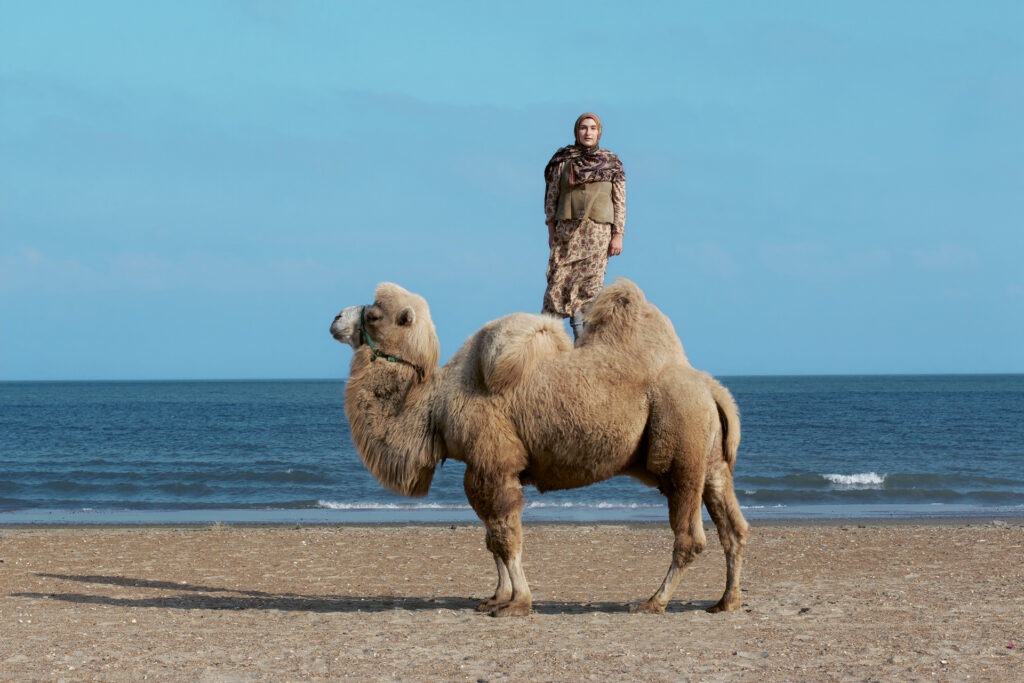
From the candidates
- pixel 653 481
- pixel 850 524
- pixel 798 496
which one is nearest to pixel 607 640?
pixel 653 481

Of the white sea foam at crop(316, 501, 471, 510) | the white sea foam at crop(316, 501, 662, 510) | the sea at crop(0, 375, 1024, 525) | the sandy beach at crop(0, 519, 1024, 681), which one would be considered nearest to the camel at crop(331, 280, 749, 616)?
the sandy beach at crop(0, 519, 1024, 681)

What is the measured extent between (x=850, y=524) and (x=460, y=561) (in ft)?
26.7

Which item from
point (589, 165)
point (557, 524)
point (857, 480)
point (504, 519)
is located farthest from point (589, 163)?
point (857, 480)

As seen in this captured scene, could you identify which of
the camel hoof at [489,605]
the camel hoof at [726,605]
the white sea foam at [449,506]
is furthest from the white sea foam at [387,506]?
the camel hoof at [726,605]

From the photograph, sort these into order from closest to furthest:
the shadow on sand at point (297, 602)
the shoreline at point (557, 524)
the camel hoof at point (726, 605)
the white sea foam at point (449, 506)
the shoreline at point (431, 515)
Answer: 1. the camel hoof at point (726, 605)
2. the shadow on sand at point (297, 602)
3. the shoreline at point (557, 524)
4. the shoreline at point (431, 515)
5. the white sea foam at point (449, 506)

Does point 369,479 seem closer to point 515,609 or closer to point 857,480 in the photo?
point 857,480

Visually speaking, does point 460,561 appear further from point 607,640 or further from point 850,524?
point 850,524

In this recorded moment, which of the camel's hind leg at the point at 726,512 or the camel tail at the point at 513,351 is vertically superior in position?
the camel tail at the point at 513,351

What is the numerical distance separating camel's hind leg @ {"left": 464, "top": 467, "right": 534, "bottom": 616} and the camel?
0.03 ft

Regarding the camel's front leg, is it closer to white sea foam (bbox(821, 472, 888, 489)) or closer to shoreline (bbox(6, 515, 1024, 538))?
shoreline (bbox(6, 515, 1024, 538))

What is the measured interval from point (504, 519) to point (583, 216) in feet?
8.88

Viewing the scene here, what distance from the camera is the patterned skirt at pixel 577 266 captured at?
892cm

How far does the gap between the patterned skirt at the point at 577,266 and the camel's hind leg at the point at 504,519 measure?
179 cm

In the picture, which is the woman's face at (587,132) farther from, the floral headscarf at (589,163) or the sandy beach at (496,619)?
the sandy beach at (496,619)
